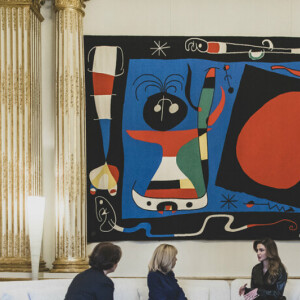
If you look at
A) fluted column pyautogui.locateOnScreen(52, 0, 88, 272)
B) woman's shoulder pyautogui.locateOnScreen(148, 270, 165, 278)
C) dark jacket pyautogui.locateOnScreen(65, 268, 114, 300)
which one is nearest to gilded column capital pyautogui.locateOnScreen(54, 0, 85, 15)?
fluted column pyautogui.locateOnScreen(52, 0, 88, 272)

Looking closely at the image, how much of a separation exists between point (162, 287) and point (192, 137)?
9.72 ft

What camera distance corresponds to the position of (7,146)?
331 inches

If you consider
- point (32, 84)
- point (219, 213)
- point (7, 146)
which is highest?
point (32, 84)

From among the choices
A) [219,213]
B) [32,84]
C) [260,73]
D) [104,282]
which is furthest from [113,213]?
[104,282]

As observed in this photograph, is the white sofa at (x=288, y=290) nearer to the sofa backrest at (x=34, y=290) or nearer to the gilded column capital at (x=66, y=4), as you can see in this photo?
the sofa backrest at (x=34, y=290)

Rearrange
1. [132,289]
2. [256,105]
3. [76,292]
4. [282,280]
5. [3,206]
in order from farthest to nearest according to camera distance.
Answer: [256,105], [3,206], [132,289], [282,280], [76,292]

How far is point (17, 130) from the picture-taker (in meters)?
8.43

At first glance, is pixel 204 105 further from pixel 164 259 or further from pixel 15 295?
pixel 15 295

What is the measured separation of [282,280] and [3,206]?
3552mm

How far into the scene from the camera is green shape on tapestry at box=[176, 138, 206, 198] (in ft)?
28.9

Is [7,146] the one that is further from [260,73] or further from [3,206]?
[260,73]

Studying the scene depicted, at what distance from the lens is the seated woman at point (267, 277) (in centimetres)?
643

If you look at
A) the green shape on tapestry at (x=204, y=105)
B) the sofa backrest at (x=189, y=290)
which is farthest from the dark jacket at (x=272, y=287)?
the green shape on tapestry at (x=204, y=105)

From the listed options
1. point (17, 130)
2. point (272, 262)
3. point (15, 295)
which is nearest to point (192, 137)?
point (17, 130)
